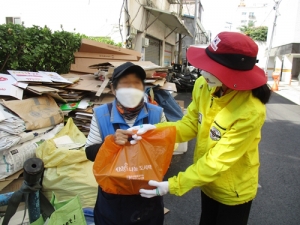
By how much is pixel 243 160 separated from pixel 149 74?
3.05 meters

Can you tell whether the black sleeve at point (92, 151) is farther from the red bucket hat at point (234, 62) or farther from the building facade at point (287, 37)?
the building facade at point (287, 37)

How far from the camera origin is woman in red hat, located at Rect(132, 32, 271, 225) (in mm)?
1185

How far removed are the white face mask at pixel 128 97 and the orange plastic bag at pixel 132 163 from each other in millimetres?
244

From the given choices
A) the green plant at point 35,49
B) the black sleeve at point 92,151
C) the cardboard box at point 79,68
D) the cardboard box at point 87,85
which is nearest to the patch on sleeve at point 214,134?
the black sleeve at point 92,151

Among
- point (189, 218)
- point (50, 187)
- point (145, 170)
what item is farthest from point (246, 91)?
point (50, 187)

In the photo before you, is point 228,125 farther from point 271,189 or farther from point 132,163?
point 271,189

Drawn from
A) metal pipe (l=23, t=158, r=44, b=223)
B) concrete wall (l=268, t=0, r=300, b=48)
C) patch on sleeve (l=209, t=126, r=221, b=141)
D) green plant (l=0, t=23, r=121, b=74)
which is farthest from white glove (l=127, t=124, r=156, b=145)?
concrete wall (l=268, t=0, r=300, b=48)

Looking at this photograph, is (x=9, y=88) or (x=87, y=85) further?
(x=87, y=85)

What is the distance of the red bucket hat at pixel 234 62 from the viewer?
1.16 meters

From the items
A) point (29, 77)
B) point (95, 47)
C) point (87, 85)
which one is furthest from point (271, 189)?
point (95, 47)

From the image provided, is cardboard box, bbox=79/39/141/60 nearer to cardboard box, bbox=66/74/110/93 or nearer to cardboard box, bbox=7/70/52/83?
cardboard box, bbox=66/74/110/93

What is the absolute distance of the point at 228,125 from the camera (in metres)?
1.25

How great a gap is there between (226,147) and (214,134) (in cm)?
13

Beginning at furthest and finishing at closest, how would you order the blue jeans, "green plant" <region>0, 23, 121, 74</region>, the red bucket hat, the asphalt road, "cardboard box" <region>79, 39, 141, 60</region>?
"cardboard box" <region>79, 39, 141, 60</region>
"green plant" <region>0, 23, 121, 74</region>
the asphalt road
the blue jeans
the red bucket hat
